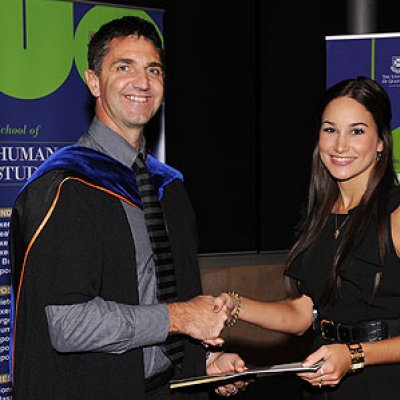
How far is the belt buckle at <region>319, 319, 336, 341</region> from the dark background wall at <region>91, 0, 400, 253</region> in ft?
10.3

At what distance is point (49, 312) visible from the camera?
248cm

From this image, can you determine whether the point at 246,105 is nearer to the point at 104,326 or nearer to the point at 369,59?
the point at 369,59

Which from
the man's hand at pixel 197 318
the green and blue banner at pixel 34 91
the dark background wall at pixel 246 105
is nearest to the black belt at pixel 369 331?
the man's hand at pixel 197 318

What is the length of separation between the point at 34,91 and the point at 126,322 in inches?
102

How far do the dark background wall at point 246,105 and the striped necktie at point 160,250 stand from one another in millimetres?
3310

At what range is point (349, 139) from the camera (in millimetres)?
3129

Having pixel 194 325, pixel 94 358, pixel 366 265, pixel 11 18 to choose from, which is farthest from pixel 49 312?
pixel 11 18

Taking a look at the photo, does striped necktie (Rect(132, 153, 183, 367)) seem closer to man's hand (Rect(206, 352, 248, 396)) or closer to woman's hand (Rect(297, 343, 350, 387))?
man's hand (Rect(206, 352, 248, 396))

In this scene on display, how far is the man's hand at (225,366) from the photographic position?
302 centimetres

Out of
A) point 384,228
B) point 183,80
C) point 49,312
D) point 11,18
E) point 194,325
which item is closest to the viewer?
point 49,312

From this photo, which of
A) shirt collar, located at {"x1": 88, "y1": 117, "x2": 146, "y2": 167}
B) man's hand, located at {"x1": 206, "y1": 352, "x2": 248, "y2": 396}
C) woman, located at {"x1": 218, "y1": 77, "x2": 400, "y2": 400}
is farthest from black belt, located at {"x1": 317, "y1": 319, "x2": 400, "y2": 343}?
shirt collar, located at {"x1": 88, "y1": 117, "x2": 146, "y2": 167}

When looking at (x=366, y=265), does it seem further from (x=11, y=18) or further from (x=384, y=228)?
(x=11, y=18)

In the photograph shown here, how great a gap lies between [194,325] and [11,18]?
2700 mm

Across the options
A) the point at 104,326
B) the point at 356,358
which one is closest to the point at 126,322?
the point at 104,326
